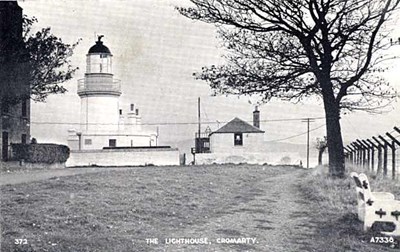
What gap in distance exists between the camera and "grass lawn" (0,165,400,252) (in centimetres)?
607

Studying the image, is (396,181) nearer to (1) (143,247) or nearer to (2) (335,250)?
(2) (335,250)

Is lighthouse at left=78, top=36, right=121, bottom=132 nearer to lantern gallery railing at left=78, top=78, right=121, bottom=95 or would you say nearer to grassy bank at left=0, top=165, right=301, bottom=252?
lantern gallery railing at left=78, top=78, right=121, bottom=95

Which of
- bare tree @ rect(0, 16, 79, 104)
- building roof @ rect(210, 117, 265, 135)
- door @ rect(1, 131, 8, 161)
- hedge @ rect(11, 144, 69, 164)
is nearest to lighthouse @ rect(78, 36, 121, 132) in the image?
hedge @ rect(11, 144, 69, 164)

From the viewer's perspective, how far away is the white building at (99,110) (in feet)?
91.7

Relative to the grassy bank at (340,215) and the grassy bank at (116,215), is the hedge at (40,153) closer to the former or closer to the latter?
the grassy bank at (116,215)

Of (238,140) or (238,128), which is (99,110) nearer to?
(238,140)

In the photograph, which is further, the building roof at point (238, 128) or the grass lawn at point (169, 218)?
the building roof at point (238, 128)

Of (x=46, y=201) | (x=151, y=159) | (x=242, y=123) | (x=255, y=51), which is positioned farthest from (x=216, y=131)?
(x=46, y=201)

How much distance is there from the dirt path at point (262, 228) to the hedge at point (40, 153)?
15260 mm

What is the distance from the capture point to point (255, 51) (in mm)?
12617

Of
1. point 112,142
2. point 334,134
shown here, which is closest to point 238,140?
point 112,142

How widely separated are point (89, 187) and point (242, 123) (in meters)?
28.3

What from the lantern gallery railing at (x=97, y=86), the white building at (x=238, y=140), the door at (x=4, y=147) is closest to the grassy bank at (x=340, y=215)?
the door at (x=4, y=147)

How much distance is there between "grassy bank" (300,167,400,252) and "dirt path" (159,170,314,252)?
0.80 feet
